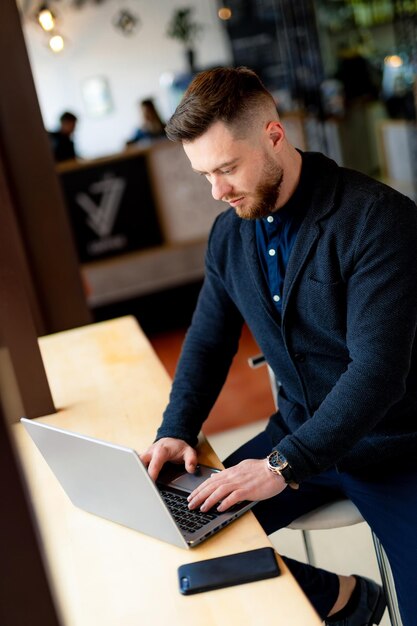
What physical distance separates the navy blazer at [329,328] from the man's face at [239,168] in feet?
0.31

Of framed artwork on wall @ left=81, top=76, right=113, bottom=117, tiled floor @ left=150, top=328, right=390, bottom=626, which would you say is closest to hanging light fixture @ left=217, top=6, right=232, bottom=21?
framed artwork on wall @ left=81, top=76, right=113, bottom=117

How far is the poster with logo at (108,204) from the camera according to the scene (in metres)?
5.74

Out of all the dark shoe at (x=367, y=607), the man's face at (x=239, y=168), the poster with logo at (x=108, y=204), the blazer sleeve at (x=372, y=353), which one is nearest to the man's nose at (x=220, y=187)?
the man's face at (x=239, y=168)

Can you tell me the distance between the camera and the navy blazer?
1485 mm

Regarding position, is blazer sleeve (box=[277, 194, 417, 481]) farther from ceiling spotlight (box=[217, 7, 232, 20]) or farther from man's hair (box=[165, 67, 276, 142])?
ceiling spotlight (box=[217, 7, 232, 20])

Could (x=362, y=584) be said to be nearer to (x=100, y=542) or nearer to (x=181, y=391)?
(x=181, y=391)

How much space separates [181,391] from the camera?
71.9 inches

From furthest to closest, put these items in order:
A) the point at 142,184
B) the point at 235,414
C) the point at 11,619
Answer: the point at 142,184 → the point at 235,414 → the point at 11,619

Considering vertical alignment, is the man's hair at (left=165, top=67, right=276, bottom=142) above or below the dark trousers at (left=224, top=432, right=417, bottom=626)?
above

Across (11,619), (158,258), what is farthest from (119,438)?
(158,258)

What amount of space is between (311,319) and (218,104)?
1.50 ft

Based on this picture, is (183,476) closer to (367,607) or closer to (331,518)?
(331,518)

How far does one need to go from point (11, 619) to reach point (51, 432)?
73 centimetres

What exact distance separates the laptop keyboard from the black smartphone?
118 millimetres
